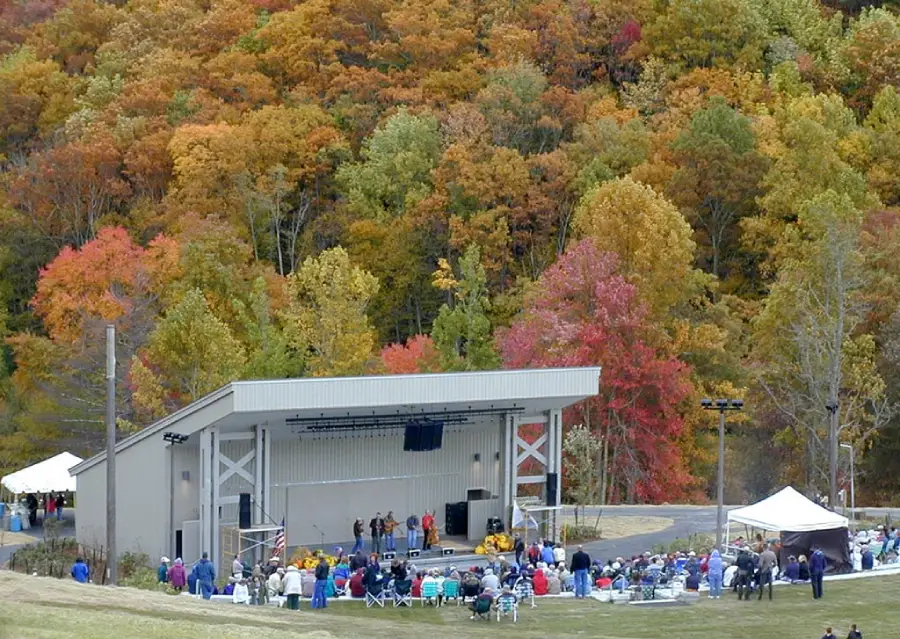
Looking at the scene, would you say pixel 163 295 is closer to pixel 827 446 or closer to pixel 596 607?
pixel 827 446

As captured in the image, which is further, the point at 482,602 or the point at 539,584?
the point at 539,584

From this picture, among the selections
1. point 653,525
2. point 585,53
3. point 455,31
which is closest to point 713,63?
point 585,53

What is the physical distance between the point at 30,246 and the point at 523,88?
26.4 metres

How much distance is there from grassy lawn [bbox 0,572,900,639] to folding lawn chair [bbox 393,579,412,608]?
32cm

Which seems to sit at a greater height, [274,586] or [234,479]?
[234,479]

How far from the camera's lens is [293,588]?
42.2 metres

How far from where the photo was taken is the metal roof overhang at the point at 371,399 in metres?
48.0

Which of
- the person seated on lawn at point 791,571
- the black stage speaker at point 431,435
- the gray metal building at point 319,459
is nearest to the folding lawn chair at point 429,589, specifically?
the gray metal building at point 319,459

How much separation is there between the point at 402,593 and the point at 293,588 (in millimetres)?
2440

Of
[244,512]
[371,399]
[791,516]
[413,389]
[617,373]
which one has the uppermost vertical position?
[617,373]

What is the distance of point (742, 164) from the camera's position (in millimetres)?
92812

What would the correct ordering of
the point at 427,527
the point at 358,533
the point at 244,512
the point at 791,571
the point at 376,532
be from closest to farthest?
the point at 791,571 → the point at 244,512 → the point at 358,533 → the point at 376,532 → the point at 427,527

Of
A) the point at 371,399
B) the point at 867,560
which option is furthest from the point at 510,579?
the point at 867,560

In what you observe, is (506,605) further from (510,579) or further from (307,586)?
(307,586)
